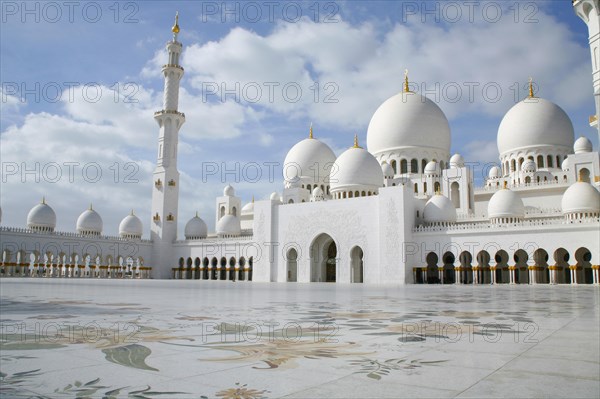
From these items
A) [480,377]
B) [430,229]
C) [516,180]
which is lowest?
[480,377]

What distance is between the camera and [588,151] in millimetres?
29359

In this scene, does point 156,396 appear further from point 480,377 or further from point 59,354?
point 480,377

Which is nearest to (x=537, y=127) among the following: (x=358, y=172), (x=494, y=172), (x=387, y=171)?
(x=494, y=172)

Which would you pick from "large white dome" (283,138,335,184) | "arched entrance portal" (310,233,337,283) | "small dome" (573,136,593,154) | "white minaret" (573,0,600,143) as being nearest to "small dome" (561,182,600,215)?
"small dome" (573,136,593,154)

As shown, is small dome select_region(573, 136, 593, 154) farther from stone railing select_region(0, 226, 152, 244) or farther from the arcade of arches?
stone railing select_region(0, 226, 152, 244)

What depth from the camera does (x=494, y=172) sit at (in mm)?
32719

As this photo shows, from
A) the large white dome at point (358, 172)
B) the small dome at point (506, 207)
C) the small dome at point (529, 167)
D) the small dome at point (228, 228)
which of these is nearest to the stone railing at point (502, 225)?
the small dome at point (506, 207)

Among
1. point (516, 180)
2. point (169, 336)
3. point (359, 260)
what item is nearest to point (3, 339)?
point (169, 336)

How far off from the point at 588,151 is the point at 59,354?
107ft

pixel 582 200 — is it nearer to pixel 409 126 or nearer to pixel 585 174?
pixel 585 174

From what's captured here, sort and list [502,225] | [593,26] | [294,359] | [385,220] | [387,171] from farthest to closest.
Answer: [387,171], [385,220], [502,225], [593,26], [294,359]

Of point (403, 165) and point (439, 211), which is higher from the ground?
point (403, 165)

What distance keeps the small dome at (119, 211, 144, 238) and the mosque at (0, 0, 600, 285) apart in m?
0.10

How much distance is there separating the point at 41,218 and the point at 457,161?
85.8 ft
